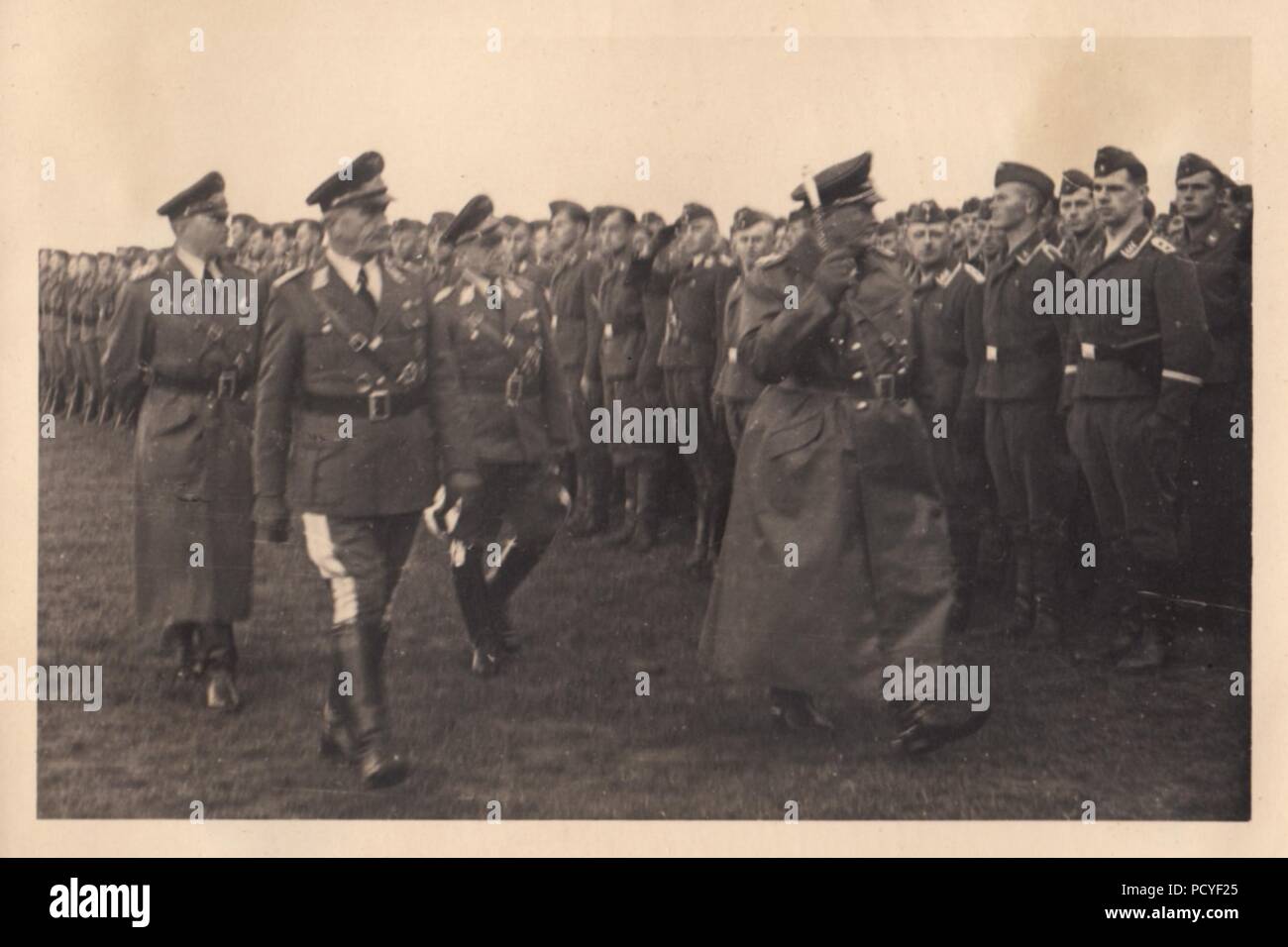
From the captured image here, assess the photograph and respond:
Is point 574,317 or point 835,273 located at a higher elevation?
point 835,273

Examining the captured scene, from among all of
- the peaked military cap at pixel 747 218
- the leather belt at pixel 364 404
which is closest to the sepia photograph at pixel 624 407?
the peaked military cap at pixel 747 218

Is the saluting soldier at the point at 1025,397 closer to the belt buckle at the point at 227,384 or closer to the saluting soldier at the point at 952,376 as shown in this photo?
the saluting soldier at the point at 952,376

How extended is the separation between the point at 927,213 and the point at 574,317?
1.35 metres

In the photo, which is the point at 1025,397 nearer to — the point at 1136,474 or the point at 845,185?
the point at 1136,474

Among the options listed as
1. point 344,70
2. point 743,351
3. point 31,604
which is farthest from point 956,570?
point 31,604

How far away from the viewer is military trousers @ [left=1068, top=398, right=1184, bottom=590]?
5.07 meters

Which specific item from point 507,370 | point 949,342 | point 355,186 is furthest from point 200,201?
point 949,342

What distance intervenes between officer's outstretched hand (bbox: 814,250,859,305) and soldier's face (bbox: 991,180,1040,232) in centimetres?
61

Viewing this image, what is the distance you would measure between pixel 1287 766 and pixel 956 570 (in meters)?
1.47

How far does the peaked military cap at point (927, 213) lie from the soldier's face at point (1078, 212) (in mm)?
447

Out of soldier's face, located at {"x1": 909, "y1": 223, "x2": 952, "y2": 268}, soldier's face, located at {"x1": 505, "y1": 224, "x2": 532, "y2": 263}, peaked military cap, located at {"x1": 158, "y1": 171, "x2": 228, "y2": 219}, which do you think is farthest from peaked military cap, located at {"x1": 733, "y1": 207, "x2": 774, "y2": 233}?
peaked military cap, located at {"x1": 158, "y1": 171, "x2": 228, "y2": 219}

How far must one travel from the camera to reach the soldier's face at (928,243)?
5023 millimetres

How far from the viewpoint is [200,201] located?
201 inches

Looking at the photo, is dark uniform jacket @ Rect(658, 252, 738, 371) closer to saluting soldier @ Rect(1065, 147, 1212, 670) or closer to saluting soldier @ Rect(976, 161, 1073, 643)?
saluting soldier @ Rect(976, 161, 1073, 643)
